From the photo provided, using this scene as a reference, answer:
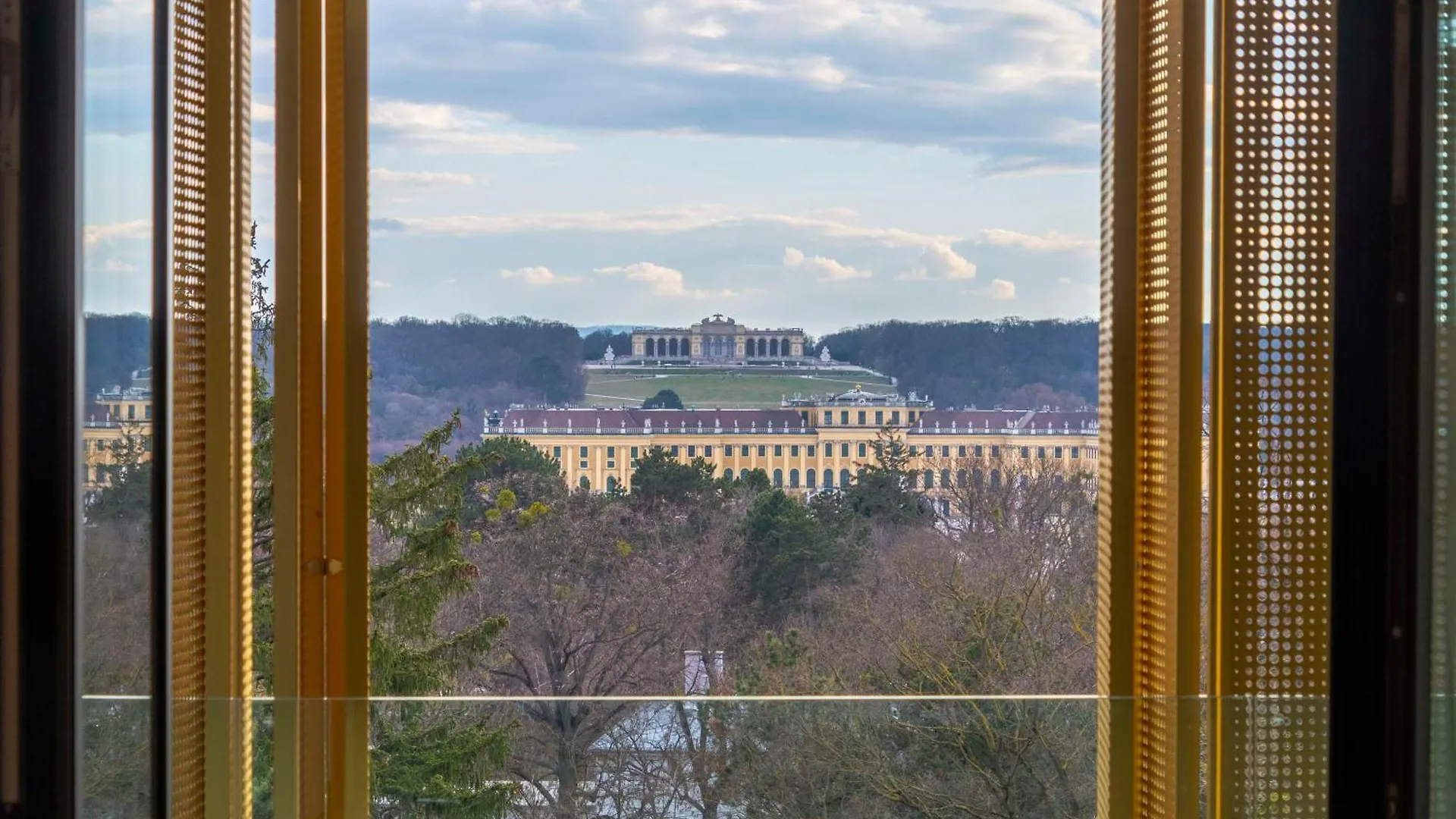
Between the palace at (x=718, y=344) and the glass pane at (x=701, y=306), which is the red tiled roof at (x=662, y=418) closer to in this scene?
the glass pane at (x=701, y=306)

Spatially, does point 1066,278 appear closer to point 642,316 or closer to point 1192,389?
point 1192,389

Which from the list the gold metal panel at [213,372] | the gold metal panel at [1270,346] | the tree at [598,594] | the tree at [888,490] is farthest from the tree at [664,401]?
the gold metal panel at [1270,346]

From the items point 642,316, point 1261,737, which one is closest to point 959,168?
point 642,316

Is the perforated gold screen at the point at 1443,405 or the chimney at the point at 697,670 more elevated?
the perforated gold screen at the point at 1443,405

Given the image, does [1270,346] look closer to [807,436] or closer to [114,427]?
[807,436]

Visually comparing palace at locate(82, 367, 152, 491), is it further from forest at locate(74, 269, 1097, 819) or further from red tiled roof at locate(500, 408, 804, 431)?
red tiled roof at locate(500, 408, 804, 431)
